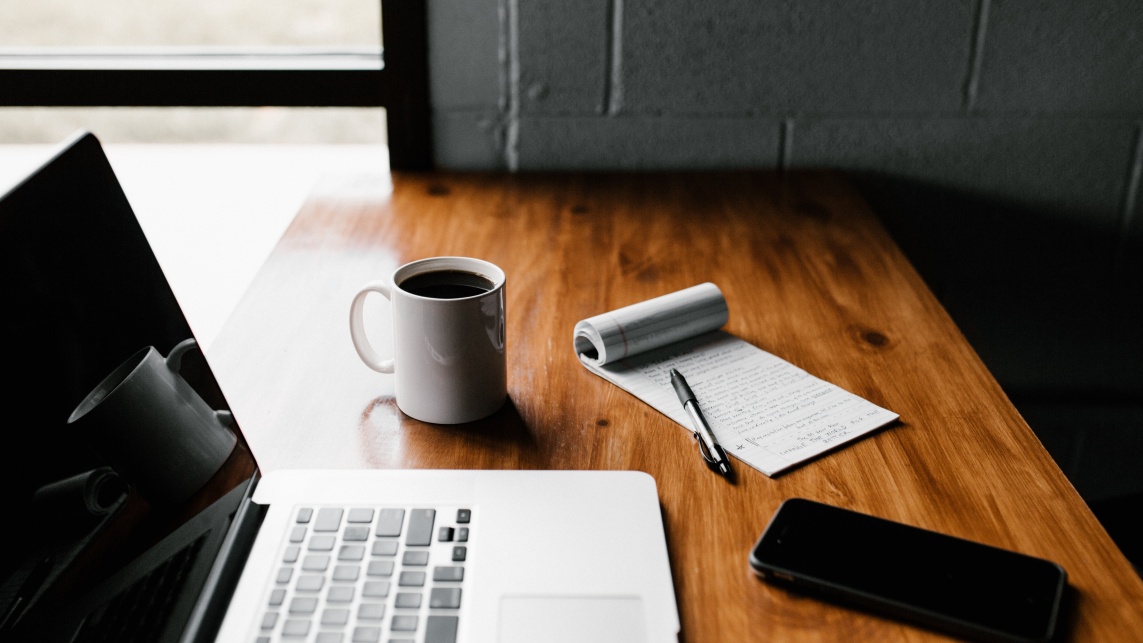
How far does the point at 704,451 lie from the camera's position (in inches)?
28.8

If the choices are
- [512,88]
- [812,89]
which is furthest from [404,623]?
[812,89]

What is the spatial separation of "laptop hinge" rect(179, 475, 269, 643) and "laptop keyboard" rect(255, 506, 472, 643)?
27 mm

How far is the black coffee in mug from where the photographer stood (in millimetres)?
761

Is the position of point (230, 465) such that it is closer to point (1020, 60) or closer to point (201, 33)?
point (201, 33)

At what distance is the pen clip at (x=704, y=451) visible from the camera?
721 millimetres

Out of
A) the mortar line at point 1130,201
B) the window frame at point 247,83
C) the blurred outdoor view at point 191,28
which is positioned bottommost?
the mortar line at point 1130,201

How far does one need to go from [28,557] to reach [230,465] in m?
0.21

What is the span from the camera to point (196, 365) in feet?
2.11

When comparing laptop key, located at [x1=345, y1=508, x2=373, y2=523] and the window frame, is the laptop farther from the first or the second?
the window frame

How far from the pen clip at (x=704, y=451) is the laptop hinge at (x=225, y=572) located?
0.33 m

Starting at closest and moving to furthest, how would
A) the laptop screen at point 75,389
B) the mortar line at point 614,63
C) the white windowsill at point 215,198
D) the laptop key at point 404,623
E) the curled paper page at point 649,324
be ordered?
1. the laptop screen at point 75,389
2. the laptop key at point 404,623
3. the curled paper page at point 649,324
4. the mortar line at point 614,63
5. the white windowsill at point 215,198

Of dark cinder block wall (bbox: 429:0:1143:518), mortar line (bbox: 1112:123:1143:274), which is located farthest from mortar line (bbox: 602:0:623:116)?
mortar line (bbox: 1112:123:1143:274)

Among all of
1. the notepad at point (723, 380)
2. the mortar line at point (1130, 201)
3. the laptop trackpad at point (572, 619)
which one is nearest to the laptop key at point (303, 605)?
the laptop trackpad at point (572, 619)

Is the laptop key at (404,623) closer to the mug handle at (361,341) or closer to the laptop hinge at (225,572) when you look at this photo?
the laptop hinge at (225,572)
